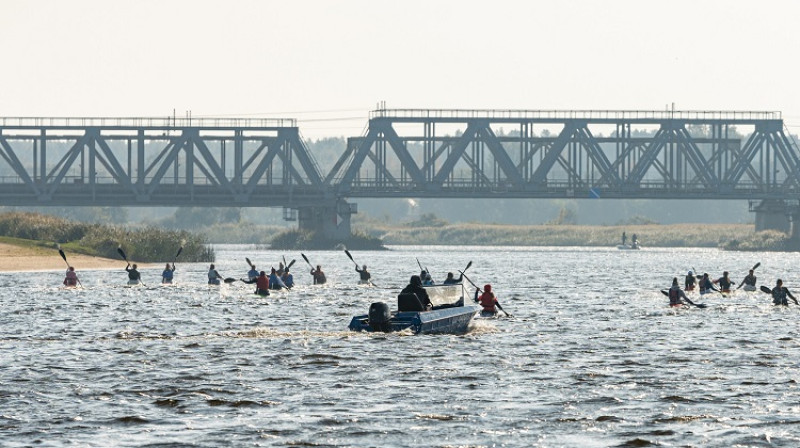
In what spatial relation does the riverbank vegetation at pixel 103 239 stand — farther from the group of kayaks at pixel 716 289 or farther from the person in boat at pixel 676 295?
the person in boat at pixel 676 295

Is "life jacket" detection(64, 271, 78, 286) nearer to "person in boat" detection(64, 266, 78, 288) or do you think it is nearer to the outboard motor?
"person in boat" detection(64, 266, 78, 288)

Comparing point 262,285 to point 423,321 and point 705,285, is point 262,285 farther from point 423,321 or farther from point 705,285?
point 423,321

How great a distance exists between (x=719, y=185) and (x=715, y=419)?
137m

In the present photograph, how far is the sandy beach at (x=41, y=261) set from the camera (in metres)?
87.5

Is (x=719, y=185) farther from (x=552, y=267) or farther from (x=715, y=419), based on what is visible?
(x=715, y=419)

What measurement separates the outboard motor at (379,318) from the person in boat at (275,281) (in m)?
26.8

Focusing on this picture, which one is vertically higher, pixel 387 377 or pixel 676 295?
pixel 676 295

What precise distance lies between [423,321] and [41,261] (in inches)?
2157

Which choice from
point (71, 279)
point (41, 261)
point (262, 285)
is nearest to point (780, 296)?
point (262, 285)

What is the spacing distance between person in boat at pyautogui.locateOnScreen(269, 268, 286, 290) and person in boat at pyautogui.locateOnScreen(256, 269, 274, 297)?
A: 9.92ft

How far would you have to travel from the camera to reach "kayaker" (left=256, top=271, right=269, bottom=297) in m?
63.8

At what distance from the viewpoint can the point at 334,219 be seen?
156 meters

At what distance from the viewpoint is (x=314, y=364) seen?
115 feet

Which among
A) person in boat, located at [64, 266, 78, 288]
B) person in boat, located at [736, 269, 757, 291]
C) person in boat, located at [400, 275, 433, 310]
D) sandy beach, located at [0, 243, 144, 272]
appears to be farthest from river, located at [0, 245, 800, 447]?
sandy beach, located at [0, 243, 144, 272]
